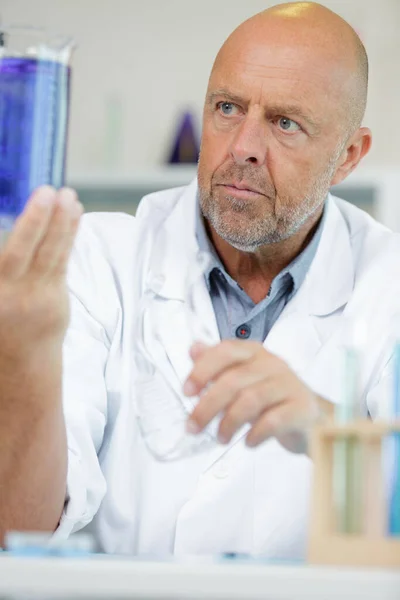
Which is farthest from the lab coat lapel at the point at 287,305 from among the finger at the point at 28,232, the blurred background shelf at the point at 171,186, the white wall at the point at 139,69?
the white wall at the point at 139,69

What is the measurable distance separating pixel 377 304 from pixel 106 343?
49 centimetres

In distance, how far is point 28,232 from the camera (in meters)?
0.98

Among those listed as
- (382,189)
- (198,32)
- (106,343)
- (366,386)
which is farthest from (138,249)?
(198,32)

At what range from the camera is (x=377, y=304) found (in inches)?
72.9

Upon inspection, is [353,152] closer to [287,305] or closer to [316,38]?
[316,38]

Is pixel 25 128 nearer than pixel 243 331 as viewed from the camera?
Yes

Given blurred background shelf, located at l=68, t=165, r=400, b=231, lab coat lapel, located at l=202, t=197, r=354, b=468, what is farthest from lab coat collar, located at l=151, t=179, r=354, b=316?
blurred background shelf, located at l=68, t=165, r=400, b=231

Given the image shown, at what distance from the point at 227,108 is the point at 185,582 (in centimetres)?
118

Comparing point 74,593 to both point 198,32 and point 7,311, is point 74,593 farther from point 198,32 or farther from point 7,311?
point 198,32

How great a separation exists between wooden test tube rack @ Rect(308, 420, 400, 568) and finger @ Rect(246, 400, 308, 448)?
73mm

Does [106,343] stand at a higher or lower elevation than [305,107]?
lower

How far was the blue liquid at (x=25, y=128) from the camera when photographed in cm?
103

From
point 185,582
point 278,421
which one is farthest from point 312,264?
point 185,582

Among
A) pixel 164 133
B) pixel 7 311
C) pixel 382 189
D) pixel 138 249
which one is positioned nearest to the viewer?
pixel 7 311
